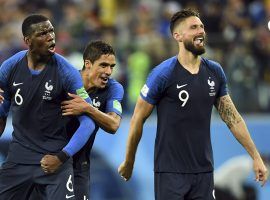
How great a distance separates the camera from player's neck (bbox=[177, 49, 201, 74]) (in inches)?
349

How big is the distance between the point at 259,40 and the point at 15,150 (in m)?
8.84

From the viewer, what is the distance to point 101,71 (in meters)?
9.23

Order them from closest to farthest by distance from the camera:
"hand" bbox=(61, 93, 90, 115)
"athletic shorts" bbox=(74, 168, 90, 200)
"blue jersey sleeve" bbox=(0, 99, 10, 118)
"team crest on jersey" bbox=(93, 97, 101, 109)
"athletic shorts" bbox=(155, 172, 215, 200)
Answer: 1. "hand" bbox=(61, 93, 90, 115)
2. "athletic shorts" bbox=(155, 172, 215, 200)
3. "blue jersey sleeve" bbox=(0, 99, 10, 118)
4. "athletic shorts" bbox=(74, 168, 90, 200)
5. "team crest on jersey" bbox=(93, 97, 101, 109)

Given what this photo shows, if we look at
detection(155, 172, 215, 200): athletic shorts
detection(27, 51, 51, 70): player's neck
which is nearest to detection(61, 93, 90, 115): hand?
detection(27, 51, 51, 70): player's neck

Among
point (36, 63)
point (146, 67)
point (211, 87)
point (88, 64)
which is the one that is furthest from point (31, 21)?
point (146, 67)

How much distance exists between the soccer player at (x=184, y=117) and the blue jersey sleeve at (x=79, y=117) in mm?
587

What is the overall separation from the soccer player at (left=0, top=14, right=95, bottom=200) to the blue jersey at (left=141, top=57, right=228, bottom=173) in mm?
727

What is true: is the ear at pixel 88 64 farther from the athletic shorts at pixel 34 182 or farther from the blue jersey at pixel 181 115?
the athletic shorts at pixel 34 182

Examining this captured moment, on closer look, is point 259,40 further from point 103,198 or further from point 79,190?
point 79,190

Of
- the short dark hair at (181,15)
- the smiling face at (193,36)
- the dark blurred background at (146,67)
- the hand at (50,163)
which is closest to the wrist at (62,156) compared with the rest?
the hand at (50,163)

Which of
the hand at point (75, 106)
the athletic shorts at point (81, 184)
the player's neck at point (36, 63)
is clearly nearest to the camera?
the hand at point (75, 106)

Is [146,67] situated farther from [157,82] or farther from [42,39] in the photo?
[42,39]

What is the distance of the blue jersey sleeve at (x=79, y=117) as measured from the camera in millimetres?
8406

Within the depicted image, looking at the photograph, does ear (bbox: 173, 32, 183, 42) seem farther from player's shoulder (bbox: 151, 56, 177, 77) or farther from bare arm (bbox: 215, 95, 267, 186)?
bare arm (bbox: 215, 95, 267, 186)
